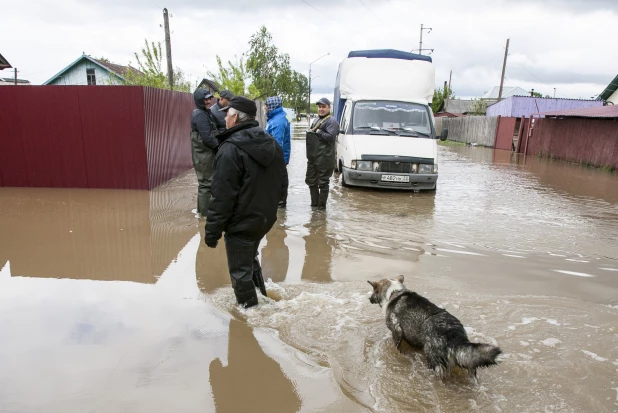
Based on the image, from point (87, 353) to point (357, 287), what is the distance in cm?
253

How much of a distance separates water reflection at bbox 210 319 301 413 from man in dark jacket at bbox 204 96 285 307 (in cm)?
69

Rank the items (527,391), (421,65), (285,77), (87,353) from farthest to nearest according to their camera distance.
Result: (285,77) < (421,65) < (87,353) < (527,391)

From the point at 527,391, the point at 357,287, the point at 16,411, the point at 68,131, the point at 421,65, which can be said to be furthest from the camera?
the point at 421,65

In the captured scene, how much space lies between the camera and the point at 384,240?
6.28 m

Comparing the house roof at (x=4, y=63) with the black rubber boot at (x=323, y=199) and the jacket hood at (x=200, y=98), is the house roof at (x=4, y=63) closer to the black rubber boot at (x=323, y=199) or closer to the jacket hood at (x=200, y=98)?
the jacket hood at (x=200, y=98)

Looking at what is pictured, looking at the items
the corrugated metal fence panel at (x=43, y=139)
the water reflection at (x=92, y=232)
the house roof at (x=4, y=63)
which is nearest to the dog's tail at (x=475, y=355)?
the water reflection at (x=92, y=232)

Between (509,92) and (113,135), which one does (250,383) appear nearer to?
(113,135)

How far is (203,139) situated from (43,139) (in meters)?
4.42

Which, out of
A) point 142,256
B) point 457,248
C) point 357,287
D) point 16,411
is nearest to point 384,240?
point 457,248

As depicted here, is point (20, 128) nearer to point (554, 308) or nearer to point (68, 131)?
point (68, 131)

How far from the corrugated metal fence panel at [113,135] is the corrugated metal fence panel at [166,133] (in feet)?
0.60

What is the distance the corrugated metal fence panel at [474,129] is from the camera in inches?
1020

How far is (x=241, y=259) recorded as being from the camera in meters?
3.80

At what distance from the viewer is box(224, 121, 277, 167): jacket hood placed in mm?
3510
